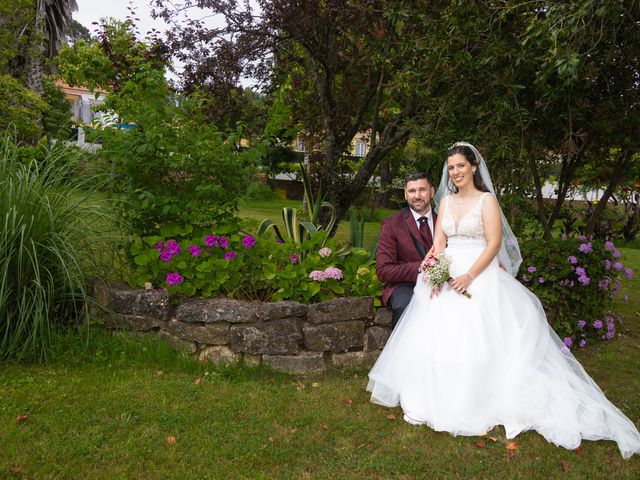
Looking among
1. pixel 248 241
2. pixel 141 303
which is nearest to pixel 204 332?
pixel 141 303

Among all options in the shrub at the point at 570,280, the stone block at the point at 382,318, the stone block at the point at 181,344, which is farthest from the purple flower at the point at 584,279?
the stone block at the point at 181,344

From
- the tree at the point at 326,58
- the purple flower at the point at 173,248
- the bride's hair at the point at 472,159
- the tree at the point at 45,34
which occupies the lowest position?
the purple flower at the point at 173,248

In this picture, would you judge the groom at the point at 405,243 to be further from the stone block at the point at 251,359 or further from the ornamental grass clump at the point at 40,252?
the ornamental grass clump at the point at 40,252

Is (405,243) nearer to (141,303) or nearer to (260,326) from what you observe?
(260,326)

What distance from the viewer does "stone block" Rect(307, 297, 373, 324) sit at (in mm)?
4555

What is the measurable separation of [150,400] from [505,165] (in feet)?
12.1

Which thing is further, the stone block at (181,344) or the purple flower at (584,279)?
the purple flower at (584,279)

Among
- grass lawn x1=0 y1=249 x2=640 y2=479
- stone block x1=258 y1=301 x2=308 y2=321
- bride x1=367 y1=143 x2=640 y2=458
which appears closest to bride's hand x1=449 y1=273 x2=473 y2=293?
bride x1=367 y1=143 x2=640 y2=458

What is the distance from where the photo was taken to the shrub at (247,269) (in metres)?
4.73

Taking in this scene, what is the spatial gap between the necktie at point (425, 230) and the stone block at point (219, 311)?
156cm

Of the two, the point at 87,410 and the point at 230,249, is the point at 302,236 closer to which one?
the point at 230,249

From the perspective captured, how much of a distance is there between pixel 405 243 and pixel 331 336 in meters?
1.04

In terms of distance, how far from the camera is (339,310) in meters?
4.59

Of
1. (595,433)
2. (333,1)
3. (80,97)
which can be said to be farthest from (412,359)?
(80,97)
